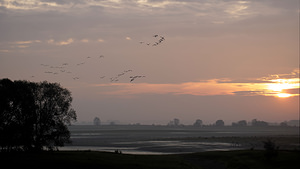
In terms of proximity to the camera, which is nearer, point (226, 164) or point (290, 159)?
point (290, 159)

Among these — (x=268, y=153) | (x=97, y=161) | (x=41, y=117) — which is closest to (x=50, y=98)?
(x=41, y=117)

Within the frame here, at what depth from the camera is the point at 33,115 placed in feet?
269

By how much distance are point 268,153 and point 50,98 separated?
4964 cm

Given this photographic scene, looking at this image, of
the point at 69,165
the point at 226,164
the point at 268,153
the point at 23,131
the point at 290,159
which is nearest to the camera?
the point at 69,165

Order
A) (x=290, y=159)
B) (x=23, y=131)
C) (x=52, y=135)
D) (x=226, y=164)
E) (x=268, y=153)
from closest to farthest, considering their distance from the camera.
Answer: (x=290, y=159)
(x=268, y=153)
(x=226, y=164)
(x=23, y=131)
(x=52, y=135)

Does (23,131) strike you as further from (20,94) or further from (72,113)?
(72,113)

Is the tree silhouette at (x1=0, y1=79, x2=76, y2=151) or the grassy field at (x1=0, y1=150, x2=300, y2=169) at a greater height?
the tree silhouette at (x1=0, y1=79, x2=76, y2=151)

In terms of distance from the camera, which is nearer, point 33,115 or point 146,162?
point 146,162

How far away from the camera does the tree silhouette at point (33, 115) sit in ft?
248

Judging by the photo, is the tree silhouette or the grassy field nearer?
the grassy field

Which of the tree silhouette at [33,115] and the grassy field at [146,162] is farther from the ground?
the tree silhouette at [33,115]

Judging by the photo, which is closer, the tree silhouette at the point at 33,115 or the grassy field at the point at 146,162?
the grassy field at the point at 146,162

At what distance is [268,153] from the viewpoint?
67.1 metres

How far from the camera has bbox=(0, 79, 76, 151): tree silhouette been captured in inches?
2980
